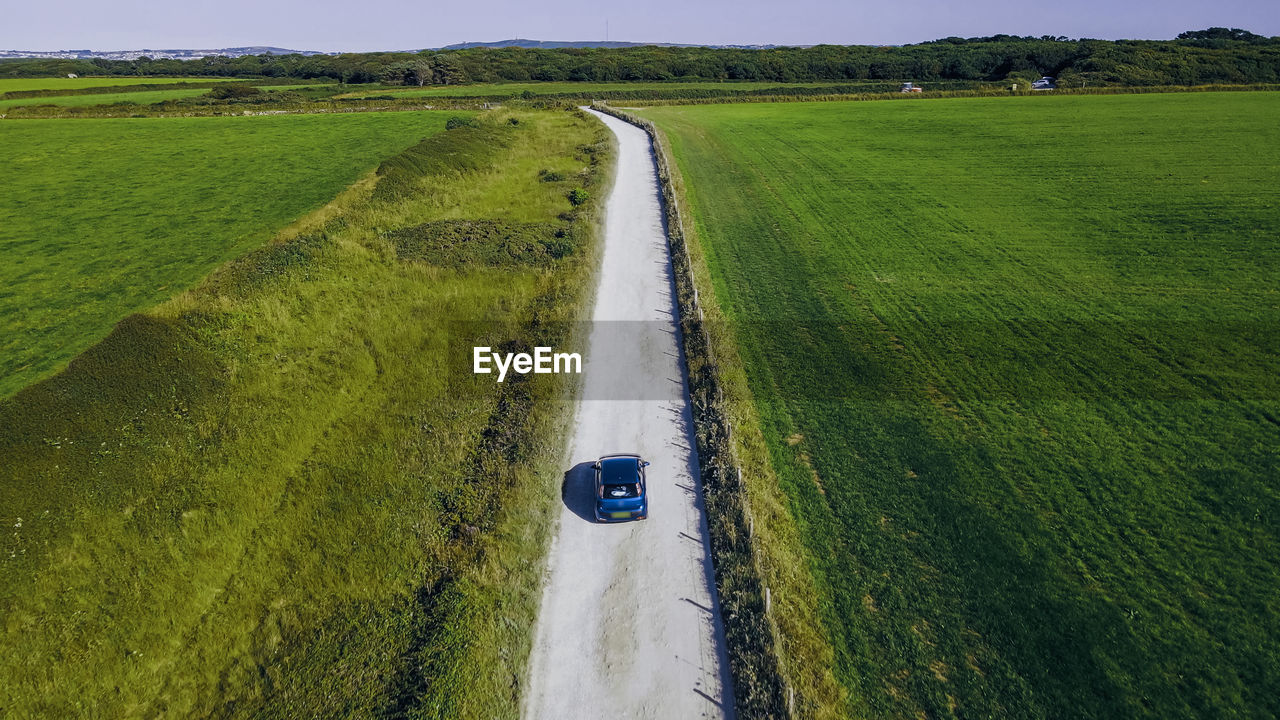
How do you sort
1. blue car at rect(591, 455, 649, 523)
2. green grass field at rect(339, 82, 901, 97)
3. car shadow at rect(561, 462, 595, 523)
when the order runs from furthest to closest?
green grass field at rect(339, 82, 901, 97) → car shadow at rect(561, 462, 595, 523) → blue car at rect(591, 455, 649, 523)

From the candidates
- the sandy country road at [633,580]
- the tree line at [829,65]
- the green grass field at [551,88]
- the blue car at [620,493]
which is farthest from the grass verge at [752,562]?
the tree line at [829,65]

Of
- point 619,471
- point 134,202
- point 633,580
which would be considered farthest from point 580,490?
point 134,202

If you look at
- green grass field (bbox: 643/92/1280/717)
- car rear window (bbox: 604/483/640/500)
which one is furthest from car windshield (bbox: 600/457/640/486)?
green grass field (bbox: 643/92/1280/717)

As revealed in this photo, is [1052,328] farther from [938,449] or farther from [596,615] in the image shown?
[596,615]

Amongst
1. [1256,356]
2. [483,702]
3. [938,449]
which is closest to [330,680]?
[483,702]

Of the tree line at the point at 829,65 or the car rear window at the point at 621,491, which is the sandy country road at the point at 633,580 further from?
the tree line at the point at 829,65

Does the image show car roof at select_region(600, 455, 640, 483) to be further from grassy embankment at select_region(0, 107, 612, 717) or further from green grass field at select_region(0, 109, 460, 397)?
green grass field at select_region(0, 109, 460, 397)

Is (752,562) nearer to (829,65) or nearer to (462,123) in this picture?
(462,123)
